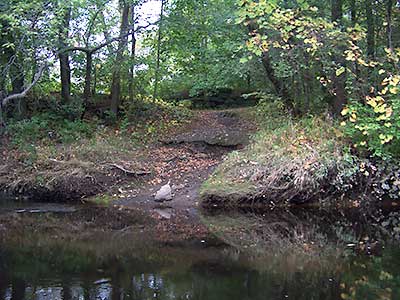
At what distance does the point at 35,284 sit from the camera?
6168mm

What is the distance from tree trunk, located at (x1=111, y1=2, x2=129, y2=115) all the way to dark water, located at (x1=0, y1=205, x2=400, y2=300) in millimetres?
9476

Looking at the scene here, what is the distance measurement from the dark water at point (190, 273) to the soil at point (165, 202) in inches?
41.6

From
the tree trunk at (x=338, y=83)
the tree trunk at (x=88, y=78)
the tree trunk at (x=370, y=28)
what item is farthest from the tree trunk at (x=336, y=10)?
the tree trunk at (x=88, y=78)

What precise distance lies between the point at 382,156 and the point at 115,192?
6.86 metres

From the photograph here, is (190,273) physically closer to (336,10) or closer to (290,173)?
(290,173)

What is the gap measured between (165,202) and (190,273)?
594 centimetres

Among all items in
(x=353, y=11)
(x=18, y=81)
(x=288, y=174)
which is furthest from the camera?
(x=18, y=81)

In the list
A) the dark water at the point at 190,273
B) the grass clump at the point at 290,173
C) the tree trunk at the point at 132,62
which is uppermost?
the tree trunk at the point at 132,62

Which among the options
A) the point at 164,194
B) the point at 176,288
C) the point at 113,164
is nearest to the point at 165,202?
the point at 164,194

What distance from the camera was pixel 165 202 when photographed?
41.3 ft

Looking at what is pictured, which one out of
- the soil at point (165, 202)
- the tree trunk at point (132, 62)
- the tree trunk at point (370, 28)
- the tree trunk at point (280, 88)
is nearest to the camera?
the soil at point (165, 202)

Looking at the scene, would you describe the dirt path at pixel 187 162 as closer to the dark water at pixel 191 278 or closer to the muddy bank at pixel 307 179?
the muddy bank at pixel 307 179

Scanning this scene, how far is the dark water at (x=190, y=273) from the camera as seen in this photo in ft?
19.2

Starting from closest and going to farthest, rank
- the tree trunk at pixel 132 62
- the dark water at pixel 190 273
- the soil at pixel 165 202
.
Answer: the dark water at pixel 190 273, the soil at pixel 165 202, the tree trunk at pixel 132 62
